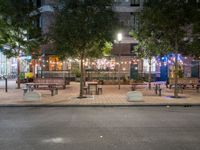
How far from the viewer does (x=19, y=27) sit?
99.6ft

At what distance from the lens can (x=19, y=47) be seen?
101 ft

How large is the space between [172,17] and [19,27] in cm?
1365

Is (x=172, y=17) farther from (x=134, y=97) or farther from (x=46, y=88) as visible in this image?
(x=46, y=88)

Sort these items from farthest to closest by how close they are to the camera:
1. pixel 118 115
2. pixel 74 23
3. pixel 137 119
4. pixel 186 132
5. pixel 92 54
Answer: pixel 92 54, pixel 74 23, pixel 118 115, pixel 137 119, pixel 186 132

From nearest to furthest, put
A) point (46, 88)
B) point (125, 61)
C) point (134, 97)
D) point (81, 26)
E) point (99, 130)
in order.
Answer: point (99, 130)
point (134, 97)
point (81, 26)
point (46, 88)
point (125, 61)

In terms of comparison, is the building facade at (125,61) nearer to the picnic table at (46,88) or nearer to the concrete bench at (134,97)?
the picnic table at (46,88)

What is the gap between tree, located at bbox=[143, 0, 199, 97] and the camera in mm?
21578

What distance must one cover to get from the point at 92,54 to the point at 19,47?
9938 mm

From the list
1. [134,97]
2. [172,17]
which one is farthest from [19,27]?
[134,97]

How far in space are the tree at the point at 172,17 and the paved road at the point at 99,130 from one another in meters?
7.07

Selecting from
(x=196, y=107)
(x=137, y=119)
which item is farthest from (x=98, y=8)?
(x=137, y=119)

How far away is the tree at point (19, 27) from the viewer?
96.6 ft

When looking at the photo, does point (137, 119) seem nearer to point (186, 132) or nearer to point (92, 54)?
point (186, 132)

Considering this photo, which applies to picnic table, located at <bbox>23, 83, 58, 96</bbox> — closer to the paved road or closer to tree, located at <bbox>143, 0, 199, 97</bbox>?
tree, located at <bbox>143, 0, 199, 97</bbox>
